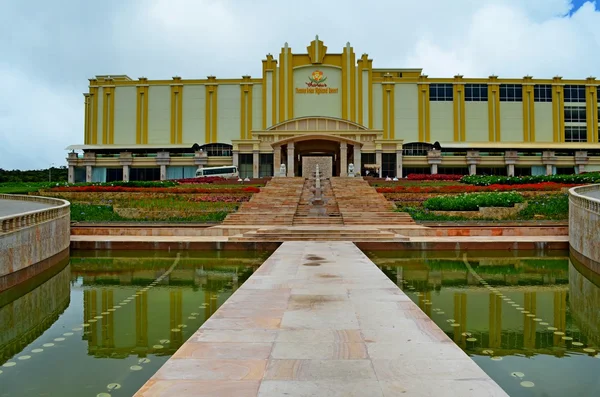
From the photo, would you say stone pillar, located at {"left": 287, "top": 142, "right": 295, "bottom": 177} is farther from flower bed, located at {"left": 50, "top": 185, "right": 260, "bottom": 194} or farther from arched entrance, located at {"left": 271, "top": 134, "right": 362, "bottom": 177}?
flower bed, located at {"left": 50, "top": 185, "right": 260, "bottom": 194}

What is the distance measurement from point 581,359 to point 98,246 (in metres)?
16.2

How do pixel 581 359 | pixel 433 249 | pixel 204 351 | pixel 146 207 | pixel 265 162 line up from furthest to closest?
pixel 265 162 → pixel 146 207 → pixel 433 249 → pixel 581 359 → pixel 204 351

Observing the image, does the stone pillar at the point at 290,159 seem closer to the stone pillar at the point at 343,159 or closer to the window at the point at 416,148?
the stone pillar at the point at 343,159

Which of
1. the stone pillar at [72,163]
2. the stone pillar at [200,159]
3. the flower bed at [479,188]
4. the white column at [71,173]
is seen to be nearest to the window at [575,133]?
the flower bed at [479,188]

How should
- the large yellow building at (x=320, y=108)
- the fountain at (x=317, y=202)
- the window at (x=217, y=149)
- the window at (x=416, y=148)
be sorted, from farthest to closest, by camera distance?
the large yellow building at (x=320, y=108)
the window at (x=217, y=149)
the window at (x=416, y=148)
the fountain at (x=317, y=202)

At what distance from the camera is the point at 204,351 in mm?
5266

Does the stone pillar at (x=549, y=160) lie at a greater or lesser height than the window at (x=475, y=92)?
lesser

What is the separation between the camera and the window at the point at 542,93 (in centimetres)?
5891

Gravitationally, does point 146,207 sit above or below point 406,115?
below

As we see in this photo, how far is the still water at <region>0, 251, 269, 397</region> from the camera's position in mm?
5715

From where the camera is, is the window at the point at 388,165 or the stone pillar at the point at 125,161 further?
the stone pillar at the point at 125,161

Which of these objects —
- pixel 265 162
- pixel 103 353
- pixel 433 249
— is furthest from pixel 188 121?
pixel 103 353

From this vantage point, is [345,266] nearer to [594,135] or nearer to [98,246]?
[98,246]

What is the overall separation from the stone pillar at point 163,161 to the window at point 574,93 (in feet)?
164
